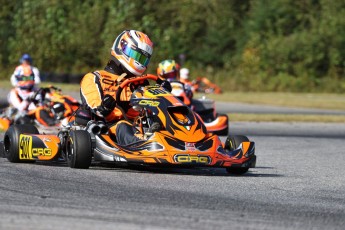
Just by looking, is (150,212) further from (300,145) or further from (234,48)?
(234,48)

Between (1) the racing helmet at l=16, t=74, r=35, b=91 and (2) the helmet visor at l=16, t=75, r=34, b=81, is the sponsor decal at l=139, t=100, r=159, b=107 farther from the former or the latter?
(2) the helmet visor at l=16, t=75, r=34, b=81

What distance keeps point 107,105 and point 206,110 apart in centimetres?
838

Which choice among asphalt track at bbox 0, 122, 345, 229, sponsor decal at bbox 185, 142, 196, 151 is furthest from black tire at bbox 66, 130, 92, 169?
sponsor decal at bbox 185, 142, 196, 151

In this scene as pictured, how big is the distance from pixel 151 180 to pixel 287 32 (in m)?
40.2

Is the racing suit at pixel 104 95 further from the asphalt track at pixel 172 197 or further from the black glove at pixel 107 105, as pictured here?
the asphalt track at pixel 172 197

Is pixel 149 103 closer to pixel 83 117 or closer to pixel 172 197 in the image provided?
pixel 83 117

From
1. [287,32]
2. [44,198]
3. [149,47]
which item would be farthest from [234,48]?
[44,198]

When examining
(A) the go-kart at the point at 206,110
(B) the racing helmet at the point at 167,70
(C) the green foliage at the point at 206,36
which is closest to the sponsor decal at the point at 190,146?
(A) the go-kart at the point at 206,110

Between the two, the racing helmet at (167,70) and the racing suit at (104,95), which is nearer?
the racing suit at (104,95)

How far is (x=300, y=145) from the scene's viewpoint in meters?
15.0

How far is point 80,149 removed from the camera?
955cm

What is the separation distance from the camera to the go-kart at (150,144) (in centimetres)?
934

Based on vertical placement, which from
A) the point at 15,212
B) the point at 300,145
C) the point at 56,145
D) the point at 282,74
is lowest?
the point at 282,74

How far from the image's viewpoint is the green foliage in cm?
4500
